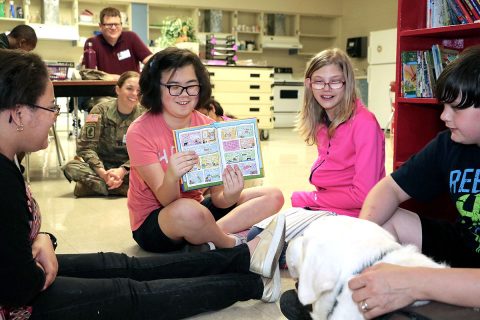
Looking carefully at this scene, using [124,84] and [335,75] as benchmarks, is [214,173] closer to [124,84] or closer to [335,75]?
[335,75]

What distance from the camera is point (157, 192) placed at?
79.9 inches

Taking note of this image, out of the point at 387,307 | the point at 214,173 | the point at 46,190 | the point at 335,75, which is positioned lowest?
the point at 46,190

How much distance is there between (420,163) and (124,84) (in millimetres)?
2495

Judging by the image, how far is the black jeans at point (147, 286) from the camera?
1.40 metres

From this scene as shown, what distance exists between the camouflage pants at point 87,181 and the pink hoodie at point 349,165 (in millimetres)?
1878

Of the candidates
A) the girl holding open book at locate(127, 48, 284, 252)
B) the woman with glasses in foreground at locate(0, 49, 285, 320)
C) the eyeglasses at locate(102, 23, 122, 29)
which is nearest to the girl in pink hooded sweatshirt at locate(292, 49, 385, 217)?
the girl holding open book at locate(127, 48, 284, 252)

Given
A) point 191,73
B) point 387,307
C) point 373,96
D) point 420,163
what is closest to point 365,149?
point 420,163

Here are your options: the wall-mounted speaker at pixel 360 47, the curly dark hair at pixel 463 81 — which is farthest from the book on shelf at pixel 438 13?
the wall-mounted speaker at pixel 360 47

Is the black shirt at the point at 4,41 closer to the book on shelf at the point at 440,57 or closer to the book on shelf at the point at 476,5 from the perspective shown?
the book on shelf at the point at 440,57

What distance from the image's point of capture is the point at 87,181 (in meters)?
3.67

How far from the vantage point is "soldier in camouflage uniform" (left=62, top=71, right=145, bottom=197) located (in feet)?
12.0

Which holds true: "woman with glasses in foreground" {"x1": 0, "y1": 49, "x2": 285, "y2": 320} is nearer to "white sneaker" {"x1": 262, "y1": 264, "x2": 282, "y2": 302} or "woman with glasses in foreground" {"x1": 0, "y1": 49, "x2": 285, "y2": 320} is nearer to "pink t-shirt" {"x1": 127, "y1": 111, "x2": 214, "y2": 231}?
"white sneaker" {"x1": 262, "y1": 264, "x2": 282, "y2": 302}

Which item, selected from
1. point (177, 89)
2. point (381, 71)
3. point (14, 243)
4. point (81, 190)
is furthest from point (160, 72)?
point (381, 71)

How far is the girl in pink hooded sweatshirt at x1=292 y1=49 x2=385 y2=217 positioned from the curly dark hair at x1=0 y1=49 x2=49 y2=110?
1260mm
